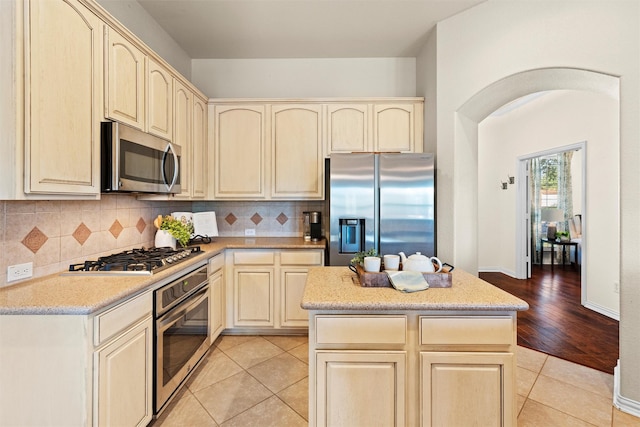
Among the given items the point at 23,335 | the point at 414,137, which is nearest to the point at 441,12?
the point at 414,137

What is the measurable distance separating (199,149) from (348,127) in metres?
1.55

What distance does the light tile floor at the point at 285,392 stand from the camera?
1945 mm

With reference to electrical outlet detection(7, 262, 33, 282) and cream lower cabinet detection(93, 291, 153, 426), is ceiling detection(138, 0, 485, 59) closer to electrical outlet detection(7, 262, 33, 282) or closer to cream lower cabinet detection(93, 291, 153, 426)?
electrical outlet detection(7, 262, 33, 282)

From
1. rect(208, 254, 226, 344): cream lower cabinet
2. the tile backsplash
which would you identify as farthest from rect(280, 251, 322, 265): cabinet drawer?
the tile backsplash

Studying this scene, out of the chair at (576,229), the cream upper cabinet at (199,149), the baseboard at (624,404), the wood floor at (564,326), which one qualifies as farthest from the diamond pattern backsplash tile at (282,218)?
the chair at (576,229)

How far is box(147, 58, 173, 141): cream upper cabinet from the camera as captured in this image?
2.27m

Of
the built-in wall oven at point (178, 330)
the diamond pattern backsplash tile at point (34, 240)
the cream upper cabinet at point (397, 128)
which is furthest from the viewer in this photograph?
the cream upper cabinet at point (397, 128)

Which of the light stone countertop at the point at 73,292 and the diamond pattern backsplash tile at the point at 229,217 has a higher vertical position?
the diamond pattern backsplash tile at the point at 229,217

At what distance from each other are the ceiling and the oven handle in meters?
2.40

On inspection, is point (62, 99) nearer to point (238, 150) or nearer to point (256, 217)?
point (238, 150)

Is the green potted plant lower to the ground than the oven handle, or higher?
higher

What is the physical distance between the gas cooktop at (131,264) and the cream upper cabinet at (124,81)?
2.89 ft

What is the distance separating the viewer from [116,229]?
7.84ft

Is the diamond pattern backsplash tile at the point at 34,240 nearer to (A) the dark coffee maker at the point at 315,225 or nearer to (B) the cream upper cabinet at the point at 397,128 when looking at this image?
(A) the dark coffee maker at the point at 315,225
